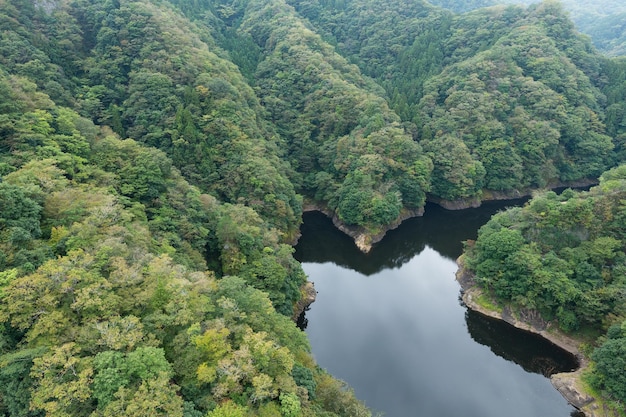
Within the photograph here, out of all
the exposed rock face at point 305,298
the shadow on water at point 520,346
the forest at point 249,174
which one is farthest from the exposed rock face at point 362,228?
the shadow on water at point 520,346

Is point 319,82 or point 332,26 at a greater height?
point 332,26

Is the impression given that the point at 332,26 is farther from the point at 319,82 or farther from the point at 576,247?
the point at 576,247

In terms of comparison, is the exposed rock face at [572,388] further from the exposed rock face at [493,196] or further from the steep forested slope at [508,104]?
the exposed rock face at [493,196]

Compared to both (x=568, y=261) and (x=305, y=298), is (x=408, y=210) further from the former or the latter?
(x=305, y=298)

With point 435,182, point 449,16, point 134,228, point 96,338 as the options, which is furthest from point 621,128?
point 96,338

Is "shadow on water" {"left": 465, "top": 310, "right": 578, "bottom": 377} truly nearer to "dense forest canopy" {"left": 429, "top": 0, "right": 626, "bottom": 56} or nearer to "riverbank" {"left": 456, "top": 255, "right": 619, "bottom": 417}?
"riverbank" {"left": 456, "top": 255, "right": 619, "bottom": 417}

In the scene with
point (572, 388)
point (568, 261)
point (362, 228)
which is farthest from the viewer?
point (362, 228)

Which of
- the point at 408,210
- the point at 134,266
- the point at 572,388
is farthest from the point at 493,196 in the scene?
the point at 134,266
